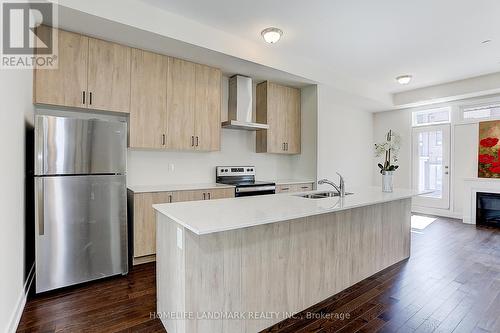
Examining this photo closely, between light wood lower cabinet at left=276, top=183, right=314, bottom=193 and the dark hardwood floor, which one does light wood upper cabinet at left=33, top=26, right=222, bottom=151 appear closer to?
light wood lower cabinet at left=276, top=183, right=314, bottom=193

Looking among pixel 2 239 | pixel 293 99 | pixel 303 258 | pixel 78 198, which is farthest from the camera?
pixel 293 99

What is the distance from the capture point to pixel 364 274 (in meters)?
2.87

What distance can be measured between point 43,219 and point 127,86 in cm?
169

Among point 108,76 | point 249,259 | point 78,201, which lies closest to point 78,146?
point 78,201

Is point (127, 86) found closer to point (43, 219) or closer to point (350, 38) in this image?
point (43, 219)

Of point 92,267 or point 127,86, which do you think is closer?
point 92,267

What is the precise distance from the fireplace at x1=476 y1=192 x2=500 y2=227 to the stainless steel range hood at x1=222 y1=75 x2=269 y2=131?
4.63 m

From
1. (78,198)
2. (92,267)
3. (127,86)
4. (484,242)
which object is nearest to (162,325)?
(92,267)

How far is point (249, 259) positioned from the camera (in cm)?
192

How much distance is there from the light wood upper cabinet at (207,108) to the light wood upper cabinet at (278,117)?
3.20 ft

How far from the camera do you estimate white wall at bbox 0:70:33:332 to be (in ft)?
5.85

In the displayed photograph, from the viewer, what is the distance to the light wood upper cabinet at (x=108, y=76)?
3012mm

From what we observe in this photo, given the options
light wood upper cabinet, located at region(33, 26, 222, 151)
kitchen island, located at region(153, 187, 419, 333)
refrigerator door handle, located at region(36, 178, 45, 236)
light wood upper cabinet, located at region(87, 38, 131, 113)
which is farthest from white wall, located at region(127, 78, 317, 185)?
kitchen island, located at region(153, 187, 419, 333)

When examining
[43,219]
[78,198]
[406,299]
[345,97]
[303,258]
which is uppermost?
[345,97]
